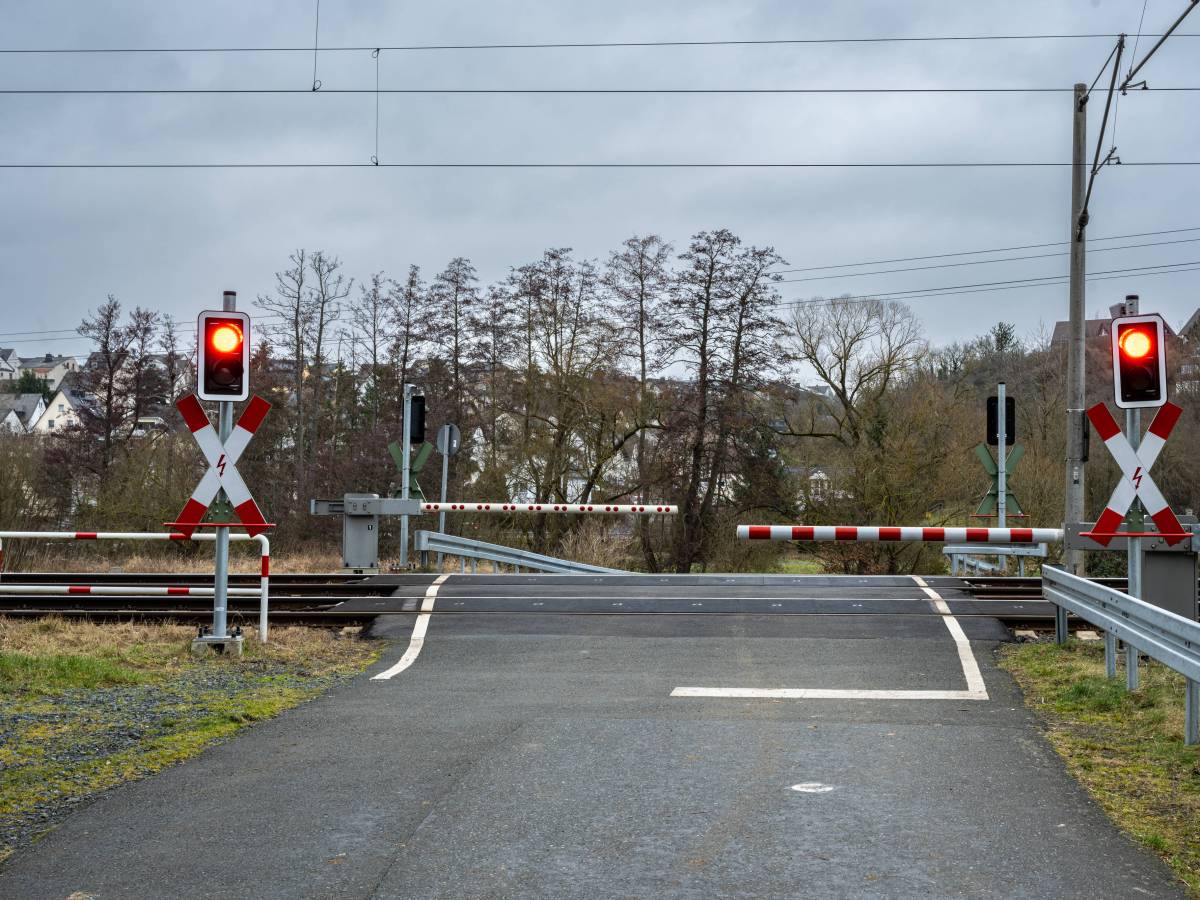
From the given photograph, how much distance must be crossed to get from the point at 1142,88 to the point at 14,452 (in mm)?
31887

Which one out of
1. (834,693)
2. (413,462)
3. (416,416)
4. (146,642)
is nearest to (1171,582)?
(834,693)

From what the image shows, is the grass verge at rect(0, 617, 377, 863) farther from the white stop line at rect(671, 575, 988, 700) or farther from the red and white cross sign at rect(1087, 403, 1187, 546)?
the red and white cross sign at rect(1087, 403, 1187, 546)

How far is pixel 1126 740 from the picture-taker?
24.1ft

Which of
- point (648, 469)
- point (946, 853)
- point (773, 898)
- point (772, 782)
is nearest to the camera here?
point (773, 898)

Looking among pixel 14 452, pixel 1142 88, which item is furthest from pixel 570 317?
pixel 1142 88

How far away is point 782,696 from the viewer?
8969mm

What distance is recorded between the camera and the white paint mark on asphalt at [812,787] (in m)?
5.94

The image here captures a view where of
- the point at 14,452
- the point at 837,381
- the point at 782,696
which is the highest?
the point at 837,381

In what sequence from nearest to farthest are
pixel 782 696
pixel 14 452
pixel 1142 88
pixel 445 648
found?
1. pixel 782 696
2. pixel 445 648
3. pixel 1142 88
4. pixel 14 452

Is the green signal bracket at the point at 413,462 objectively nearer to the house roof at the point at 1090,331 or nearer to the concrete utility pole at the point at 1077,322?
the concrete utility pole at the point at 1077,322

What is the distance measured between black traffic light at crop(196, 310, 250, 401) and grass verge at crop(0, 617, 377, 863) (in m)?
2.30

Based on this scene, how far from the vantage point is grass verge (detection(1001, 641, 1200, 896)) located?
→ 17.7 ft

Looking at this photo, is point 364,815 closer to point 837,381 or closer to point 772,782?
point 772,782

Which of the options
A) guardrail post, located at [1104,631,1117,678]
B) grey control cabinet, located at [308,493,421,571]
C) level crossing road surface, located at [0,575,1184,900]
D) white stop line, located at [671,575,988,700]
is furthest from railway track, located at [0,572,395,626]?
guardrail post, located at [1104,631,1117,678]
